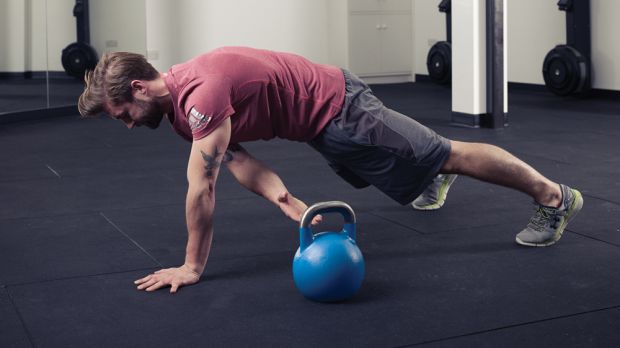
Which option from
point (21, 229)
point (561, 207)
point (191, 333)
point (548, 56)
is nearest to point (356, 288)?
point (191, 333)

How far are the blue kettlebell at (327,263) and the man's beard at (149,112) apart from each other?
54cm

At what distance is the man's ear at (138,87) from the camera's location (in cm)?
238

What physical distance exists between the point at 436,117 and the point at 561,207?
4.05 metres

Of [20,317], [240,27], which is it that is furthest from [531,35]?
[20,317]

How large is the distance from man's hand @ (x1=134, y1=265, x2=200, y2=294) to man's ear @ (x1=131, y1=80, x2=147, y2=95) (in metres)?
0.54

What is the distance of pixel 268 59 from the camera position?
2.58m

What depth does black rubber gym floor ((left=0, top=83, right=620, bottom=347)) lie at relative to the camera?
2.13m

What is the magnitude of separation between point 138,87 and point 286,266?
754 mm

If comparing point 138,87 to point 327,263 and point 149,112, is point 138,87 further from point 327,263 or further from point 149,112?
point 327,263

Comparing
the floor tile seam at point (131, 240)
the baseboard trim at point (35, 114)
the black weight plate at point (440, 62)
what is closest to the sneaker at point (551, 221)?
the floor tile seam at point (131, 240)

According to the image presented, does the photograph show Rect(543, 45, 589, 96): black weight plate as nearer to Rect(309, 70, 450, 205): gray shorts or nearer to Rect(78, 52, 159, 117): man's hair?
Rect(309, 70, 450, 205): gray shorts

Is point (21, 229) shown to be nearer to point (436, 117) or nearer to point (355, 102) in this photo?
point (355, 102)

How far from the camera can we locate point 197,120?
2312mm

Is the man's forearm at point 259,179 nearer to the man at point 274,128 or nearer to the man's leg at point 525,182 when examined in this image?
the man at point 274,128
